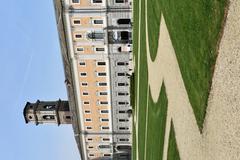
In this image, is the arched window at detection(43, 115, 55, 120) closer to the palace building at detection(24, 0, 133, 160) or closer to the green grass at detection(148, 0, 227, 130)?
the palace building at detection(24, 0, 133, 160)

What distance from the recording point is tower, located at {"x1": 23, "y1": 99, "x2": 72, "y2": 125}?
65.6 meters

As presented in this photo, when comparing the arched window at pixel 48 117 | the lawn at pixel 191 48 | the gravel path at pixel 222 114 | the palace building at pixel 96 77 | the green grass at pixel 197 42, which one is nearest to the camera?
the gravel path at pixel 222 114

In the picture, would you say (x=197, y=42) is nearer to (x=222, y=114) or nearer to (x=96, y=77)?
(x=222, y=114)

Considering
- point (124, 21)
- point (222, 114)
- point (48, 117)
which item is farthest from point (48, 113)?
point (222, 114)

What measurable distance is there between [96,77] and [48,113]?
44.2ft

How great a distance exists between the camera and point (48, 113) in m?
65.9

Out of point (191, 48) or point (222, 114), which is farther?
point (191, 48)

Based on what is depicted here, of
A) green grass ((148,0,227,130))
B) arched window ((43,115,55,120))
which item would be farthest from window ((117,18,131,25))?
green grass ((148,0,227,130))

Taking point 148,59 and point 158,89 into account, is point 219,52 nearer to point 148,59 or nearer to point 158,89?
point 158,89

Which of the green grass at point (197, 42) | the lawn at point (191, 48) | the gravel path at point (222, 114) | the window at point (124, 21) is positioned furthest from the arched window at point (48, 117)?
the gravel path at point (222, 114)

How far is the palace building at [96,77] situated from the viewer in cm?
5162

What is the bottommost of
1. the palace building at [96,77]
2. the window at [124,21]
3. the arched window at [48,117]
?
the arched window at [48,117]

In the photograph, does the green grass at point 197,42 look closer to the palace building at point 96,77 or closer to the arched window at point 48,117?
the palace building at point 96,77

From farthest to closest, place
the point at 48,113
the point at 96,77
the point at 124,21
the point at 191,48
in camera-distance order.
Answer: the point at 48,113
the point at 96,77
the point at 124,21
the point at 191,48
